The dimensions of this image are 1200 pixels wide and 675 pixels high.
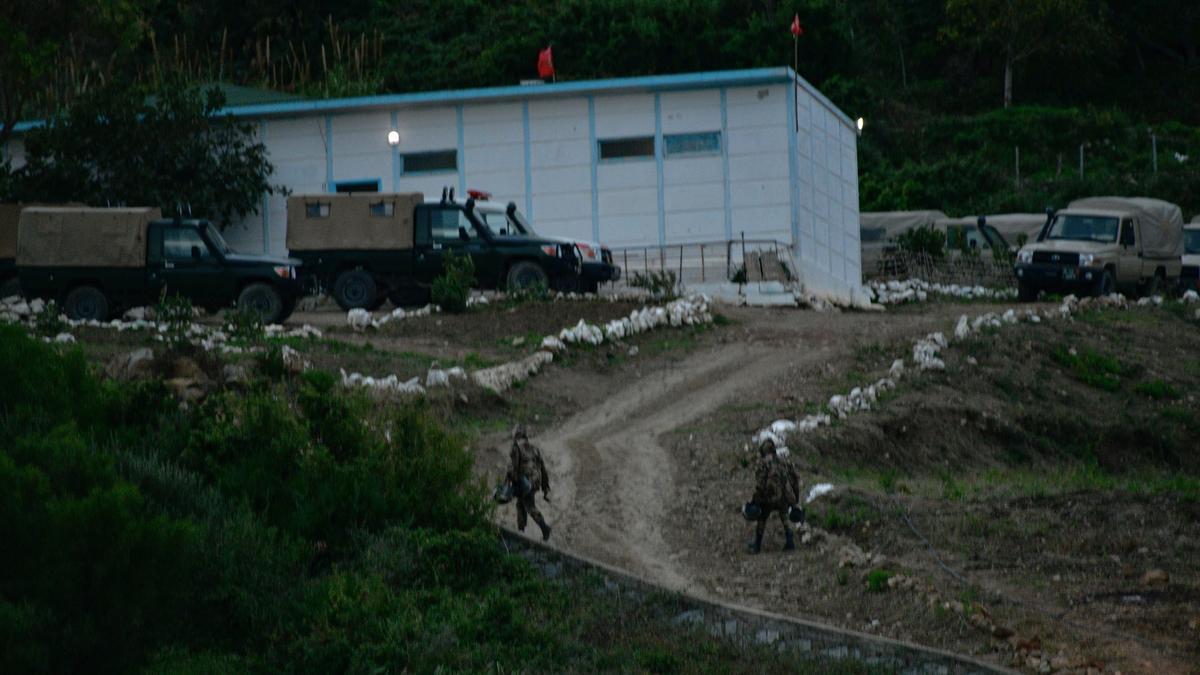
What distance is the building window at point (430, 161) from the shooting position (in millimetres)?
38219

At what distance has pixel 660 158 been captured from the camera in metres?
37.1

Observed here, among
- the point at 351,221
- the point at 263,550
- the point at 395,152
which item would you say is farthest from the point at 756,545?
the point at 395,152

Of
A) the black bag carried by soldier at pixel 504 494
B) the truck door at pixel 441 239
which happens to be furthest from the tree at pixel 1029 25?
the black bag carried by soldier at pixel 504 494

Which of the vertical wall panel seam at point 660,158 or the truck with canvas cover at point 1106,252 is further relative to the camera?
the vertical wall panel seam at point 660,158

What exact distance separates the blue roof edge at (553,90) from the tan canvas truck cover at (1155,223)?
6616mm

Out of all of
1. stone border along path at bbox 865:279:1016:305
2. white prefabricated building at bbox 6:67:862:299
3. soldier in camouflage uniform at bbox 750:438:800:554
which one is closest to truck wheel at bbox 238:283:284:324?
white prefabricated building at bbox 6:67:862:299

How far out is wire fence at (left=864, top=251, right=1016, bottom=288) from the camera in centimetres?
4150

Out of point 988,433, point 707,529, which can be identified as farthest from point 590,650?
point 988,433

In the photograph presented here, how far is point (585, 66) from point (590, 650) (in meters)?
44.7

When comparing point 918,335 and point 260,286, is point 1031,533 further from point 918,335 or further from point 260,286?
point 260,286

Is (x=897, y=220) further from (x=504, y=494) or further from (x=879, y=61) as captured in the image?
(x=504, y=494)

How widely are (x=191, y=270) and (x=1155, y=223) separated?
67.6ft

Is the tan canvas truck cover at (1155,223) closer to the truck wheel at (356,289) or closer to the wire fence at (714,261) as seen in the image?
the wire fence at (714,261)

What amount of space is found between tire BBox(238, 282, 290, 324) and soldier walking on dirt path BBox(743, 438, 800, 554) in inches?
577
